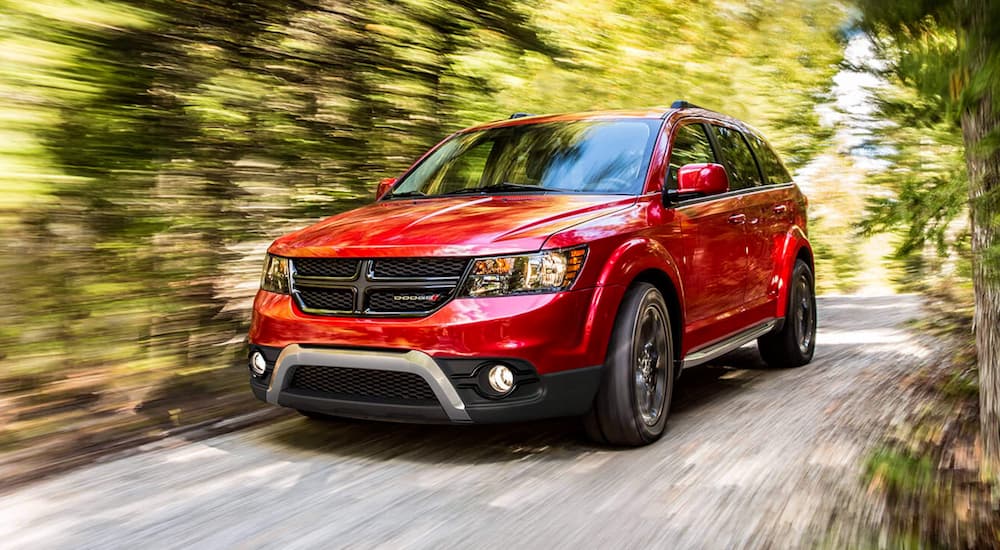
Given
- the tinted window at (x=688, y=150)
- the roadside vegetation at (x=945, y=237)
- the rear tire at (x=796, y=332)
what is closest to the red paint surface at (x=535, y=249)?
the tinted window at (x=688, y=150)

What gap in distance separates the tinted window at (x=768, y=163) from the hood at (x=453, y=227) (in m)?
2.75

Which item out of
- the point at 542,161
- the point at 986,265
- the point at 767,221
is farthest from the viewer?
the point at 767,221

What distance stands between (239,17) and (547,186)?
247 centimetres

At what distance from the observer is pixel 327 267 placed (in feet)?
16.2

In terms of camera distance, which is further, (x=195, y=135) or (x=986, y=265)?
(x=195, y=135)

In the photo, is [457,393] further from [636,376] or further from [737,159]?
[737,159]

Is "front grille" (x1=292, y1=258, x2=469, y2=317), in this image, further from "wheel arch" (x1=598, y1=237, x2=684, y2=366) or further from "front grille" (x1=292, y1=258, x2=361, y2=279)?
"wheel arch" (x1=598, y1=237, x2=684, y2=366)

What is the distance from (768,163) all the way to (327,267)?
4369 millimetres

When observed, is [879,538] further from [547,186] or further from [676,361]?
[547,186]

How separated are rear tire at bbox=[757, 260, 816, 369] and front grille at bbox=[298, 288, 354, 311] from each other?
3.88m

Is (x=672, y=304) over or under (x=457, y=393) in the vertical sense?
over

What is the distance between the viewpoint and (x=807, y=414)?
5922 millimetres

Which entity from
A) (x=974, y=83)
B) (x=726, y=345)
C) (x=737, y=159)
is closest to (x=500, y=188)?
(x=726, y=345)

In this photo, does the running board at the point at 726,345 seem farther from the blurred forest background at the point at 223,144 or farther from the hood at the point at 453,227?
the hood at the point at 453,227
